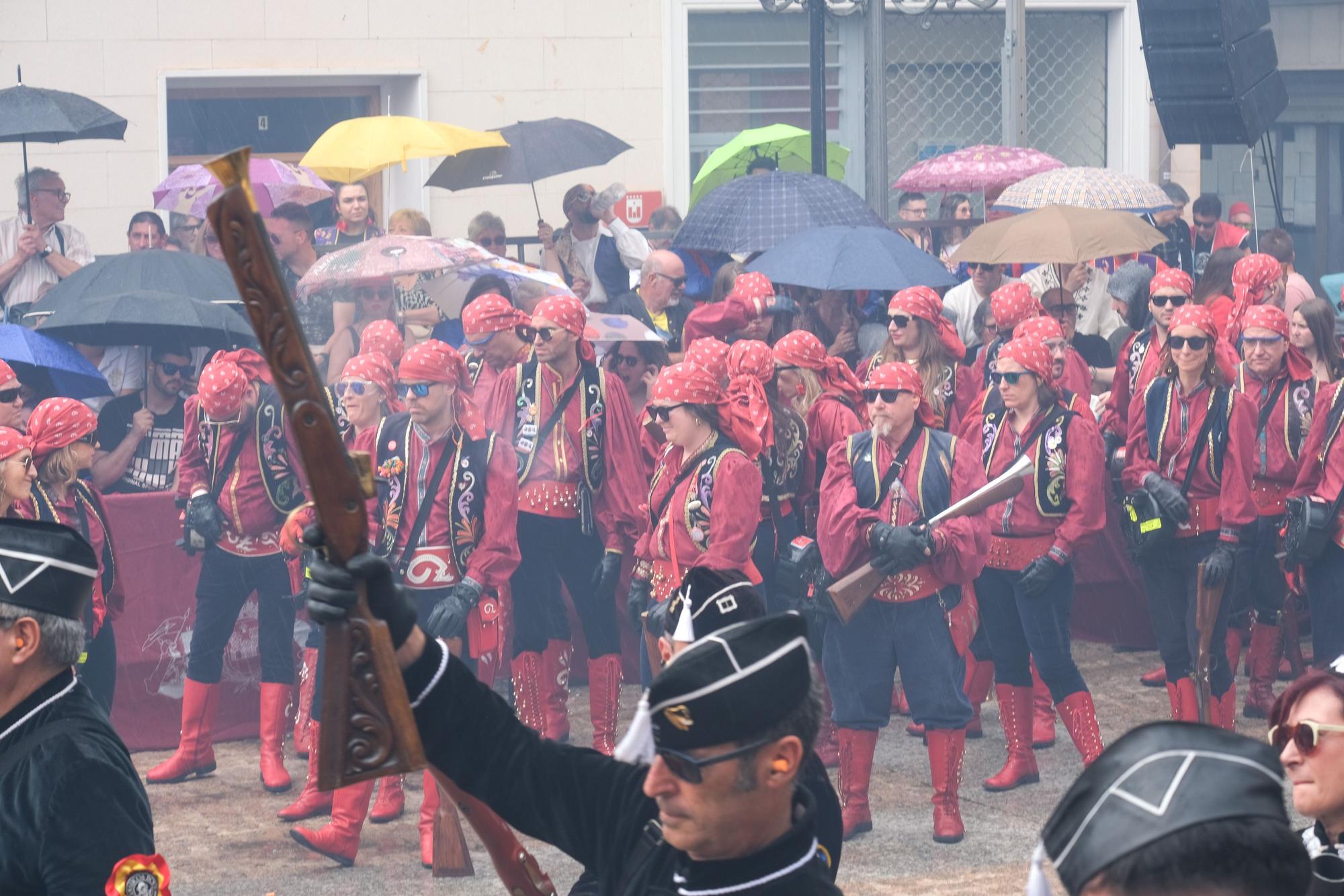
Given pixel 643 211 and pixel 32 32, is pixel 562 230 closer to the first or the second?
pixel 643 211

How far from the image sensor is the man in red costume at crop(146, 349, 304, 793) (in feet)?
25.4

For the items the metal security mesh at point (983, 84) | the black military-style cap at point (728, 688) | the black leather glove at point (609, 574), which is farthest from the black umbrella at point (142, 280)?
the metal security mesh at point (983, 84)

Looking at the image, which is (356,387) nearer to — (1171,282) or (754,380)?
(754,380)

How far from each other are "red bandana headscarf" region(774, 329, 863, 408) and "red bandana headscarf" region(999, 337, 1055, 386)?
0.74 metres

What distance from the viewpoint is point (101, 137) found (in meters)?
11.3

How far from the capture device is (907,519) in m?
7.14

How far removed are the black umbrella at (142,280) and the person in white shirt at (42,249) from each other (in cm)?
124

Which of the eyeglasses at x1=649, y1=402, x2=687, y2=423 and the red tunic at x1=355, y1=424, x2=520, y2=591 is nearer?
the eyeglasses at x1=649, y1=402, x2=687, y2=423

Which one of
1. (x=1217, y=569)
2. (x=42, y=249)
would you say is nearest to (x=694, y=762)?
(x=1217, y=569)

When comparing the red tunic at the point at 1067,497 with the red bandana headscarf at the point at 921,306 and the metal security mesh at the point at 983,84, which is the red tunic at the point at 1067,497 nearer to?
the red bandana headscarf at the point at 921,306

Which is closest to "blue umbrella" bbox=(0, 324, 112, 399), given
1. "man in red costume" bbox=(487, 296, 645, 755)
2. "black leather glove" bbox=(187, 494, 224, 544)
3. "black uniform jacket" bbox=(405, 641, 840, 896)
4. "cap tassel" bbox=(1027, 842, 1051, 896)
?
"black leather glove" bbox=(187, 494, 224, 544)

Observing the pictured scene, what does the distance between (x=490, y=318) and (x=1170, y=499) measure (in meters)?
3.11

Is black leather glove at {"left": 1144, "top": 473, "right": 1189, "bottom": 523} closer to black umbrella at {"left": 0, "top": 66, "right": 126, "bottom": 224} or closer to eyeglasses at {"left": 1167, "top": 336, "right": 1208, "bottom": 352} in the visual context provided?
eyeglasses at {"left": 1167, "top": 336, "right": 1208, "bottom": 352}

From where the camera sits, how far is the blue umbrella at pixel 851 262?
31.0 ft
